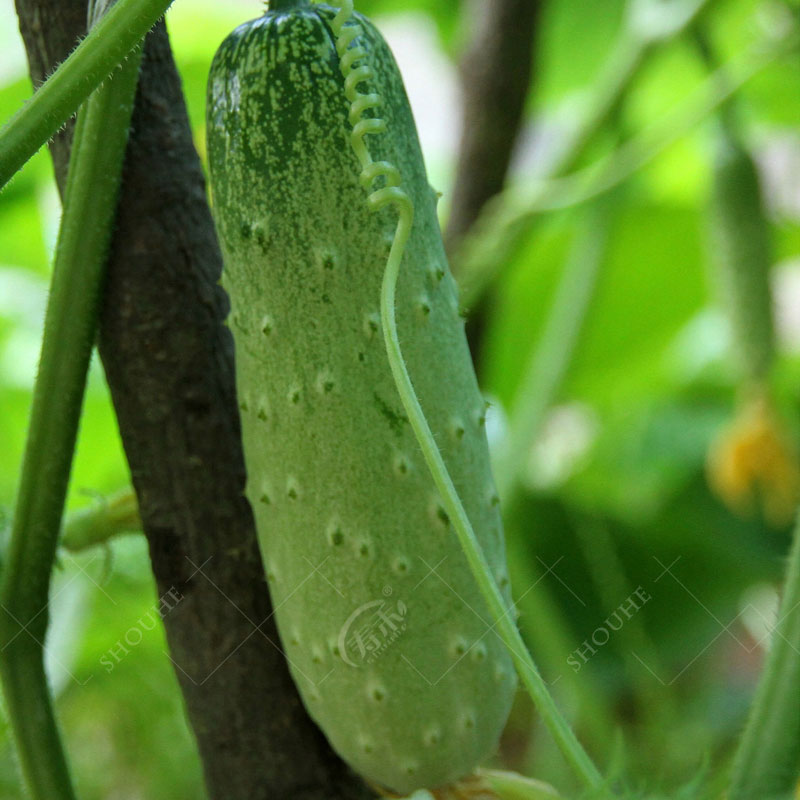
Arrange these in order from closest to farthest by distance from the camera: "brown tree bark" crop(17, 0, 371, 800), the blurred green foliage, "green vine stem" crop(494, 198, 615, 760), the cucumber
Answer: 1. "brown tree bark" crop(17, 0, 371, 800)
2. the cucumber
3. "green vine stem" crop(494, 198, 615, 760)
4. the blurred green foliage

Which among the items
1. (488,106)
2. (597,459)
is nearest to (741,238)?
(488,106)

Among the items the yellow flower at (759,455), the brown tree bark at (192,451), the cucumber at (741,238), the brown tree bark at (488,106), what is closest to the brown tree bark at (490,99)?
the brown tree bark at (488,106)

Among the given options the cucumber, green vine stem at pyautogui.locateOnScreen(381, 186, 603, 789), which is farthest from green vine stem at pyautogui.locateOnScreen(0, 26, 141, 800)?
the cucumber

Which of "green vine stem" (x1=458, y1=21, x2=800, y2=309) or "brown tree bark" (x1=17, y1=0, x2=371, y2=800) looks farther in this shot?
"green vine stem" (x1=458, y1=21, x2=800, y2=309)

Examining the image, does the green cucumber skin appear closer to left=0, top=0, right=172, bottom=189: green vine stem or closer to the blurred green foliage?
left=0, top=0, right=172, bottom=189: green vine stem

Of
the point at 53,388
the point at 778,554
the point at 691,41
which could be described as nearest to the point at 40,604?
the point at 53,388

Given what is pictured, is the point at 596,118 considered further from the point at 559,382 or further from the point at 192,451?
the point at 192,451

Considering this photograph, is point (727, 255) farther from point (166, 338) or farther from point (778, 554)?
point (778, 554)
